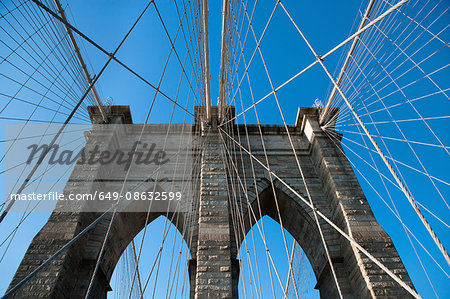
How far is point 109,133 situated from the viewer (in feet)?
26.6

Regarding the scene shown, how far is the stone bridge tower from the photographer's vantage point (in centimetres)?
516

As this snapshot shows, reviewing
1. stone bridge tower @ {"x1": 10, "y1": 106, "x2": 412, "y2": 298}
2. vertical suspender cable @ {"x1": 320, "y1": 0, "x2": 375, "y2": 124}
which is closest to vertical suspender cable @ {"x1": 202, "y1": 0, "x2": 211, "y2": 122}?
stone bridge tower @ {"x1": 10, "y1": 106, "x2": 412, "y2": 298}

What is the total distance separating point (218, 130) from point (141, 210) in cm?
290

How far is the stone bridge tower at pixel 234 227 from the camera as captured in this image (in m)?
5.16

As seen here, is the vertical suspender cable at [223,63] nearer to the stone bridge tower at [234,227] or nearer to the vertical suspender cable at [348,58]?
the stone bridge tower at [234,227]

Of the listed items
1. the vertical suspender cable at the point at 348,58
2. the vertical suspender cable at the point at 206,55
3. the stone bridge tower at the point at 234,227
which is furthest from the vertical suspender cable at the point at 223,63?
the vertical suspender cable at the point at 348,58

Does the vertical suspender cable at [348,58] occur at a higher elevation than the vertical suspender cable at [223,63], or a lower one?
lower

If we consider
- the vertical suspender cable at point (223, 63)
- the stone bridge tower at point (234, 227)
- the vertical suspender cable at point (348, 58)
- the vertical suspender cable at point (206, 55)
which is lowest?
the stone bridge tower at point (234, 227)

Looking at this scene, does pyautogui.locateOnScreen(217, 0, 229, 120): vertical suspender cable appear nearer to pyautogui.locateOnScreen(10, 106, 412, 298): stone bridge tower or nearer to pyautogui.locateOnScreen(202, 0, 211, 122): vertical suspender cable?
pyautogui.locateOnScreen(202, 0, 211, 122): vertical suspender cable

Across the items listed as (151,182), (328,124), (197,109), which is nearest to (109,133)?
(151,182)

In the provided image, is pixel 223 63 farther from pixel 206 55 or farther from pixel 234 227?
pixel 234 227

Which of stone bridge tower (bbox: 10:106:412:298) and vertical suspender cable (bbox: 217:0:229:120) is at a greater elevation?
vertical suspender cable (bbox: 217:0:229:120)

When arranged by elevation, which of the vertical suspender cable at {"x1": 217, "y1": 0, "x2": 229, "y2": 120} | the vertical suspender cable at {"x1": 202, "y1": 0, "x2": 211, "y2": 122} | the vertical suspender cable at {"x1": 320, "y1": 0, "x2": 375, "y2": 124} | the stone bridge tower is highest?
the vertical suspender cable at {"x1": 217, "y1": 0, "x2": 229, "y2": 120}

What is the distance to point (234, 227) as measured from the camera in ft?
18.4
